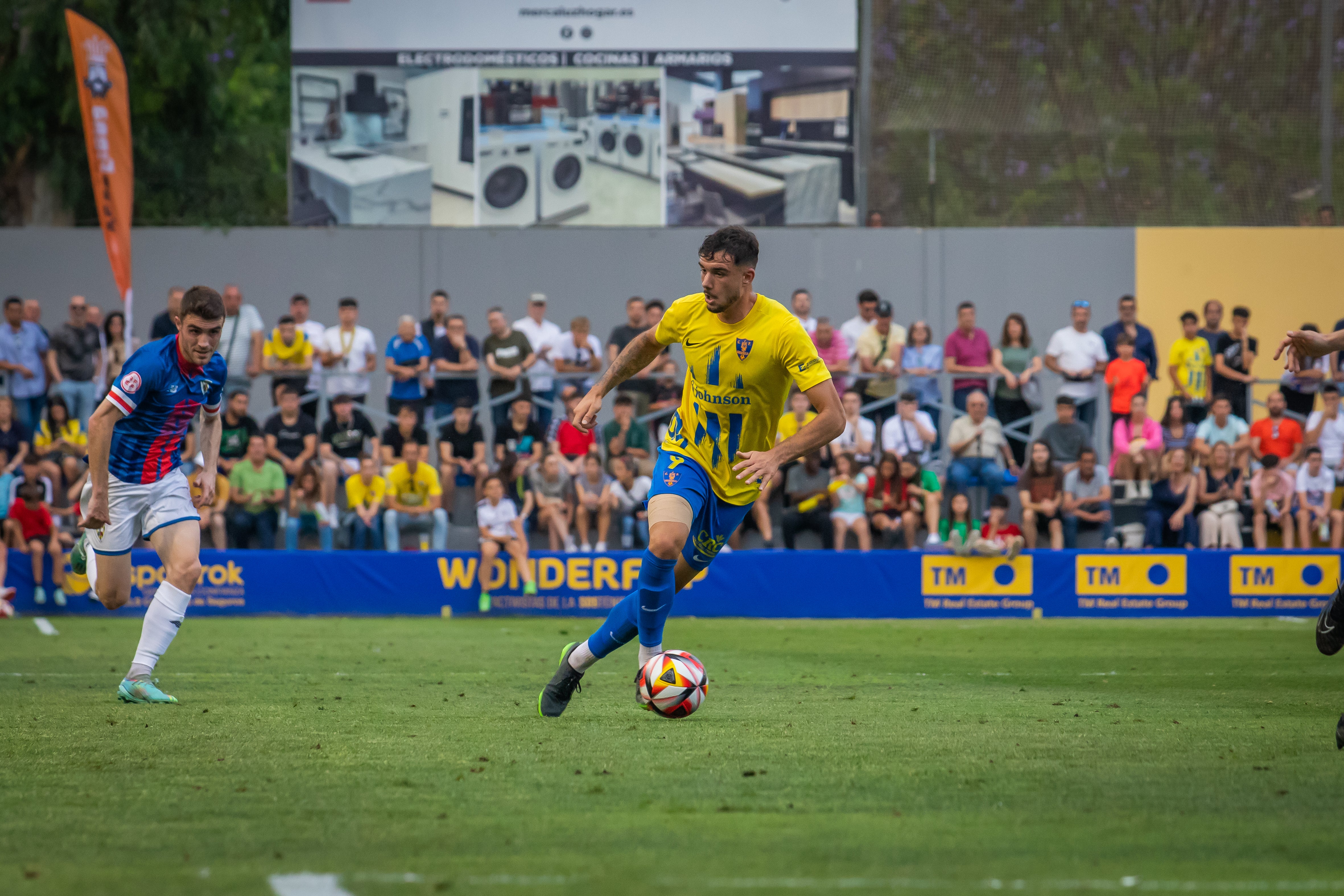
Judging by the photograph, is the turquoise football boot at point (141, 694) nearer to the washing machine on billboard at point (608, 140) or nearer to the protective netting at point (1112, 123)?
the washing machine on billboard at point (608, 140)

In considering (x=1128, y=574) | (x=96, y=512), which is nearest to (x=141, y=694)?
(x=96, y=512)

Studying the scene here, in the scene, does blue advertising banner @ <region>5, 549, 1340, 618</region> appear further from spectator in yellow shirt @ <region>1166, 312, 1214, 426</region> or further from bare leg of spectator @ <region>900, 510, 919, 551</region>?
spectator in yellow shirt @ <region>1166, 312, 1214, 426</region>

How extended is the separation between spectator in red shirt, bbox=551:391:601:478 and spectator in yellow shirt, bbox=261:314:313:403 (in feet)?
10.6

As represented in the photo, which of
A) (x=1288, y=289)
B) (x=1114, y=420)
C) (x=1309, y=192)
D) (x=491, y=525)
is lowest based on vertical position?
(x=491, y=525)

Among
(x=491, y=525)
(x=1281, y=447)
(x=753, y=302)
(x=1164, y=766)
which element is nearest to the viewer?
(x=1164, y=766)

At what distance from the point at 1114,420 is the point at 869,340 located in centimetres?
321

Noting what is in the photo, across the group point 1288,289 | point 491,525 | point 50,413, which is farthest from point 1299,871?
point 1288,289

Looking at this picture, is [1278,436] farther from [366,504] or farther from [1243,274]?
[366,504]

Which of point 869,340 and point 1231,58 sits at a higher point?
point 1231,58

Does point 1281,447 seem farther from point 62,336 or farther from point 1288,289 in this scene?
point 62,336

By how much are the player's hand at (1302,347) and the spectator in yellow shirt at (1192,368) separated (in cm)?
1149

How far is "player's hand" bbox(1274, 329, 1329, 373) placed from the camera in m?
6.95

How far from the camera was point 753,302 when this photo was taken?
291 inches

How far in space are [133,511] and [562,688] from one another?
A: 297cm
